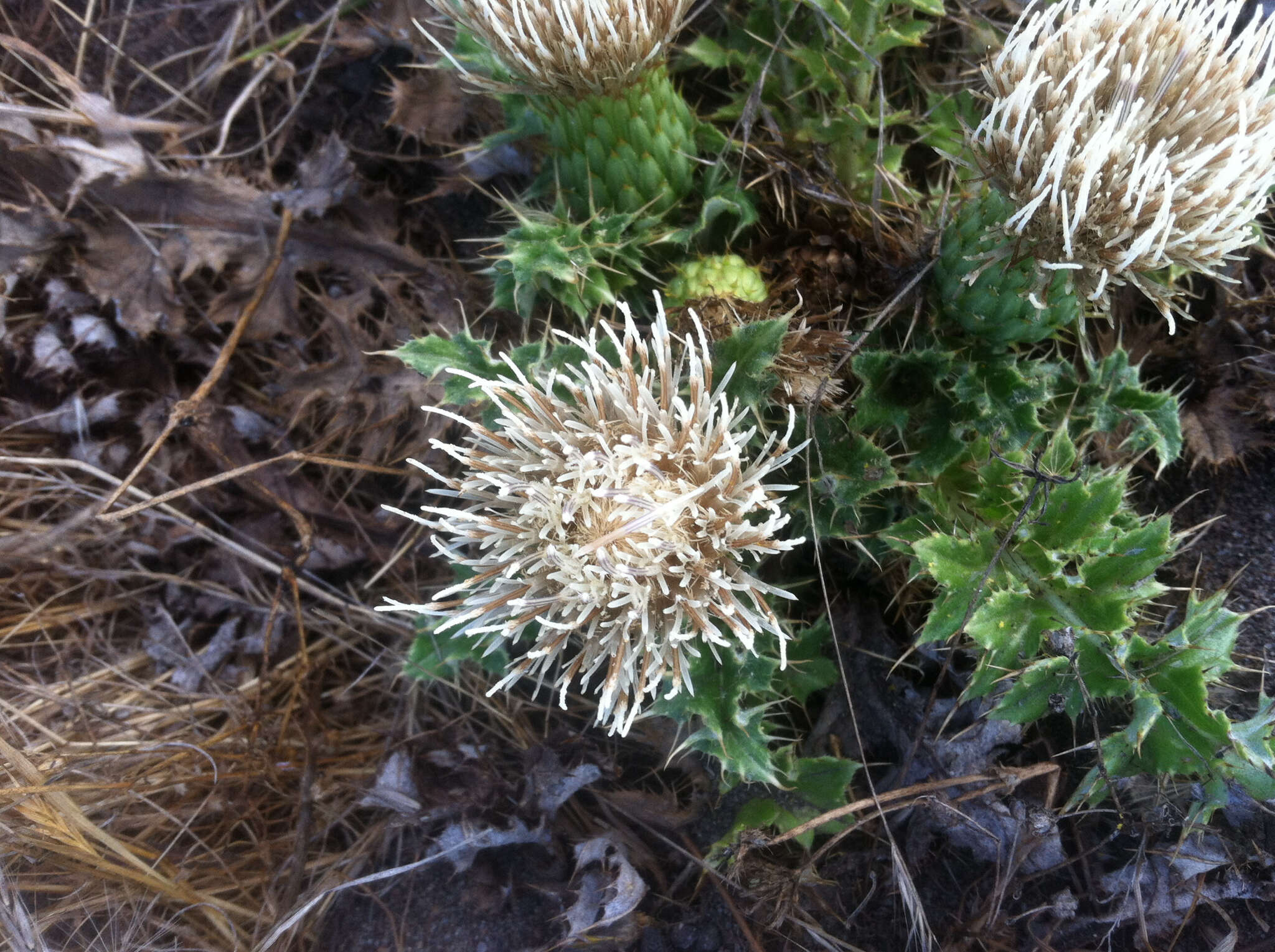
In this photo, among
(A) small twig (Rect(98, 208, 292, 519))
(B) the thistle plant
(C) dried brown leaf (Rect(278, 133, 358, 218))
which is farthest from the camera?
(C) dried brown leaf (Rect(278, 133, 358, 218))

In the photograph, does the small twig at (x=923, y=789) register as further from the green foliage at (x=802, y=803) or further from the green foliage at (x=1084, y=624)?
the green foliage at (x=1084, y=624)

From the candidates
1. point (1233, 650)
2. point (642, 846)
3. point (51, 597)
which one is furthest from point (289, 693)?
point (1233, 650)

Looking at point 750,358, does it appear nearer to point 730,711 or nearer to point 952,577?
point 952,577

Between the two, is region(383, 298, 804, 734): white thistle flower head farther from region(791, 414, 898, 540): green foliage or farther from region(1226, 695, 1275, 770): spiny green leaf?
region(1226, 695, 1275, 770): spiny green leaf

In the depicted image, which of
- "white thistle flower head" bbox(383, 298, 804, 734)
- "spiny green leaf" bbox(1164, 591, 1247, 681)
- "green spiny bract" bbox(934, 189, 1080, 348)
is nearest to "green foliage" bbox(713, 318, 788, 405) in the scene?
"white thistle flower head" bbox(383, 298, 804, 734)

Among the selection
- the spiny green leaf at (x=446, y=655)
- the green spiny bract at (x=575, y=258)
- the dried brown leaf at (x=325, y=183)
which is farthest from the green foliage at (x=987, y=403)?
the dried brown leaf at (x=325, y=183)

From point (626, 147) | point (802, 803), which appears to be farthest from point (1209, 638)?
point (626, 147)
